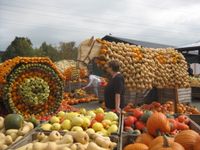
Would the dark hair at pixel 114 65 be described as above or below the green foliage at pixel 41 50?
above

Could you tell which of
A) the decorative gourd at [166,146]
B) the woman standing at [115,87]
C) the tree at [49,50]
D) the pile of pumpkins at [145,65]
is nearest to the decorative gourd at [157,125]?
the decorative gourd at [166,146]

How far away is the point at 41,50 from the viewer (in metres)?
38.7

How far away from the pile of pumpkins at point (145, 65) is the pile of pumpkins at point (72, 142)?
481 cm

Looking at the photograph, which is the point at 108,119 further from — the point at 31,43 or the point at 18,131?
the point at 31,43

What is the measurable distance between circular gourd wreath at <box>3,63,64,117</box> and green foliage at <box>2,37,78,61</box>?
79.9 feet

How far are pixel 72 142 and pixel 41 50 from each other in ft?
117

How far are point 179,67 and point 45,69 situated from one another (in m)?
4.30

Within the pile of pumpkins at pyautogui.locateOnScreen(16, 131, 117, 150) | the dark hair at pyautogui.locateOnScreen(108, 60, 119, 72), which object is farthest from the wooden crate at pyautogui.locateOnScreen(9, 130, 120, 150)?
the dark hair at pyautogui.locateOnScreen(108, 60, 119, 72)

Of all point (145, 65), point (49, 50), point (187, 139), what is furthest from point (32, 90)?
point (49, 50)

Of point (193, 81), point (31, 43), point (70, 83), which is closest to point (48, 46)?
point (31, 43)

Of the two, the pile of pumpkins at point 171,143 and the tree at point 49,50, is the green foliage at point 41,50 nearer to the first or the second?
the tree at point 49,50

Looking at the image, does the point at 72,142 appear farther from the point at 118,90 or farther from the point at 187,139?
the point at 118,90

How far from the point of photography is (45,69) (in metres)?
8.60

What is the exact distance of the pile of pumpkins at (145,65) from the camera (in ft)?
29.3
